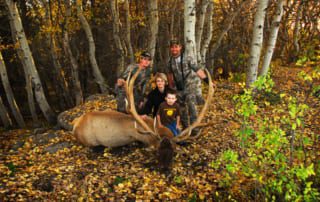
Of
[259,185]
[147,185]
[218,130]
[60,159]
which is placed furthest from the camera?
[218,130]

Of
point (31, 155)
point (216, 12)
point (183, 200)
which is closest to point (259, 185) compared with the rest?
point (183, 200)

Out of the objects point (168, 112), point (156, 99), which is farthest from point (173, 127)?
point (156, 99)

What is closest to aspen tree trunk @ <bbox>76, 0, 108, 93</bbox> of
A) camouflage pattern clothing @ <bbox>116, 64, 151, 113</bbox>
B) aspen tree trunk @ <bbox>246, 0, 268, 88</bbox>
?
camouflage pattern clothing @ <bbox>116, 64, 151, 113</bbox>

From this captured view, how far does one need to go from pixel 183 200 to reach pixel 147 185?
2.25ft

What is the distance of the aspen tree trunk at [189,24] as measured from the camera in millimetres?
6070

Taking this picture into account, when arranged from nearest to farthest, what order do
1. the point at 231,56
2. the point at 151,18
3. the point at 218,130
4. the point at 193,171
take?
the point at 193,171 < the point at 218,130 < the point at 151,18 < the point at 231,56

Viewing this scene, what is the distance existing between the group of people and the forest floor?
0.66 metres

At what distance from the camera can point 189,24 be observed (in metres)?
6.23

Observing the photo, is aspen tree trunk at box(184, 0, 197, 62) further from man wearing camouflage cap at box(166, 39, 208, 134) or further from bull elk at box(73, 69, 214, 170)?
bull elk at box(73, 69, 214, 170)

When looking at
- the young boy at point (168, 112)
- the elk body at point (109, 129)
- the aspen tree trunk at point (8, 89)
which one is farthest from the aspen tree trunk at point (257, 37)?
the aspen tree trunk at point (8, 89)

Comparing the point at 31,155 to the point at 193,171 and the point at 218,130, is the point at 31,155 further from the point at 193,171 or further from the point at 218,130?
the point at 218,130

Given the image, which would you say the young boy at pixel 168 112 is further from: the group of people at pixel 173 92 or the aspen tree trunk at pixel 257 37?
the aspen tree trunk at pixel 257 37

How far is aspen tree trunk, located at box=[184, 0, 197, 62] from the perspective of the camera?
6.07 metres

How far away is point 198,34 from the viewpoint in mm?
8328
